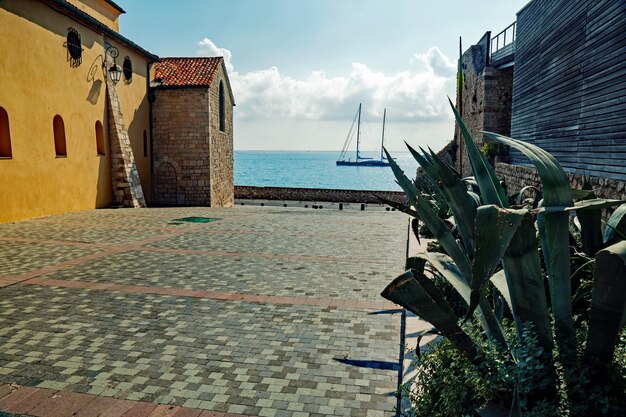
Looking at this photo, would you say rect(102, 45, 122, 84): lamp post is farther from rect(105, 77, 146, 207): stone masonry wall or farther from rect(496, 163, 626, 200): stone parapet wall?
rect(496, 163, 626, 200): stone parapet wall

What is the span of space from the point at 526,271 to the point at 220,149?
70.1 ft

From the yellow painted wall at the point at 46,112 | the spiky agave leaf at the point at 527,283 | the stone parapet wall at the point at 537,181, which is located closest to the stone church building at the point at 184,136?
the yellow painted wall at the point at 46,112

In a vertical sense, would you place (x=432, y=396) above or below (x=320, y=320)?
above

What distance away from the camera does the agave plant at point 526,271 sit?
1.71 meters

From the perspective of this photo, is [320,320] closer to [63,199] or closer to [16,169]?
[16,169]

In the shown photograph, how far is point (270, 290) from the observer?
235 inches

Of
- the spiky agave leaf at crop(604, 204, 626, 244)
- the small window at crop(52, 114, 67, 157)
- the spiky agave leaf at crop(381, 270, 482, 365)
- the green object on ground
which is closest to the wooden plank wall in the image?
the spiky agave leaf at crop(604, 204, 626, 244)

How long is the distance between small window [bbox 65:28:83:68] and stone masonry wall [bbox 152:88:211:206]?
5642mm

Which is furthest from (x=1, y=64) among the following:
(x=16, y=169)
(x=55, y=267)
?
(x=55, y=267)

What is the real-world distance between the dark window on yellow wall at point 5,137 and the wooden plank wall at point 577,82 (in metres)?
13.8

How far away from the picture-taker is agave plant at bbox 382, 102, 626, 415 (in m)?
1.71

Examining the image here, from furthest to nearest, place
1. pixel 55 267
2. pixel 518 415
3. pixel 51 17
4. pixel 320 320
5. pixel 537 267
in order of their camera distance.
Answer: pixel 51 17
pixel 55 267
pixel 320 320
pixel 537 267
pixel 518 415

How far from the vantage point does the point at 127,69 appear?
18047 millimetres

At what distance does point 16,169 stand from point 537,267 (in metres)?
13.1
